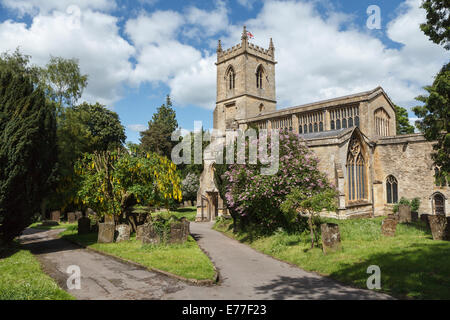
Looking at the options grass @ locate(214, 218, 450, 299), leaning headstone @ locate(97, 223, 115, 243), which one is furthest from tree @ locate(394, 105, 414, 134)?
leaning headstone @ locate(97, 223, 115, 243)

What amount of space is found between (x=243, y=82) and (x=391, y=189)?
83.3 ft

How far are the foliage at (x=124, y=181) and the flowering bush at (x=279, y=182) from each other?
3.67 m

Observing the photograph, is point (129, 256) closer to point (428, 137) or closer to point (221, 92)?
point (428, 137)

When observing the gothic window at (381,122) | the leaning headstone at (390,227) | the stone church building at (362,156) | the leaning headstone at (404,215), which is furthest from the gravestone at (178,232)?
the gothic window at (381,122)

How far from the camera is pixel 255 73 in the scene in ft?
151

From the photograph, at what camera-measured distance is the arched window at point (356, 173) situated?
81.1ft

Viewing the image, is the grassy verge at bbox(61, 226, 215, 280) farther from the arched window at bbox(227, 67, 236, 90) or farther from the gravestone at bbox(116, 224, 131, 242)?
the arched window at bbox(227, 67, 236, 90)

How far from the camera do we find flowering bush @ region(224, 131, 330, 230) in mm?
14852

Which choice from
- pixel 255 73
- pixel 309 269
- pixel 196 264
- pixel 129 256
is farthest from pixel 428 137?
pixel 255 73

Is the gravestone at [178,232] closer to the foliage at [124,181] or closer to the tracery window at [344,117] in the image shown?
the foliage at [124,181]

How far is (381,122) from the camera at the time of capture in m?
32.4

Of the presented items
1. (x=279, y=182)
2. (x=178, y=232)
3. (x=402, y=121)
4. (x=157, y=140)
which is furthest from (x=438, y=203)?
(x=157, y=140)

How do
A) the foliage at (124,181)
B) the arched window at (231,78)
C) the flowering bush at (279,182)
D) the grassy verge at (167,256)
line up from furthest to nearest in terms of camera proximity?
the arched window at (231,78) → the foliage at (124,181) → the flowering bush at (279,182) → the grassy verge at (167,256)

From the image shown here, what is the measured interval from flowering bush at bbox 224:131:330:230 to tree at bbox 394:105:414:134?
33963 mm
